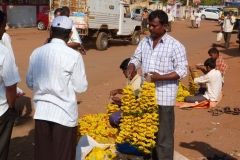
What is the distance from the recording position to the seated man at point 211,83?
7.88m

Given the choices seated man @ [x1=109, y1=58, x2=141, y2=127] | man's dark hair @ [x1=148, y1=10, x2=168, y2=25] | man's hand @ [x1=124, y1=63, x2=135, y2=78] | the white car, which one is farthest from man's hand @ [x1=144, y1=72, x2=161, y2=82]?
the white car

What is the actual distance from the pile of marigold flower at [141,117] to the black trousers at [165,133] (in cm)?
13

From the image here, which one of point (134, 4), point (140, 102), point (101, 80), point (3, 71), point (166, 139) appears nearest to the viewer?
point (3, 71)

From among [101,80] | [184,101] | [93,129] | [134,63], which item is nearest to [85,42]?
[101,80]

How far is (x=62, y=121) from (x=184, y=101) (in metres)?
5.35

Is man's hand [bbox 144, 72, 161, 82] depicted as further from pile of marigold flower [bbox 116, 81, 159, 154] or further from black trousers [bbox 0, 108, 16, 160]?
black trousers [bbox 0, 108, 16, 160]

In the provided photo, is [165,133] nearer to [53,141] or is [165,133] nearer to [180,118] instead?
[53,141]

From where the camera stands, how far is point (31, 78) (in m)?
3.53

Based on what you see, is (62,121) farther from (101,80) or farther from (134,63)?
(101,80)

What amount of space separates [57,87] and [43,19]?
2039 centimetres

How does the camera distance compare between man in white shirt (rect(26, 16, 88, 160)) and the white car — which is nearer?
man in white shirt (rect(26, 16, 88, 160))

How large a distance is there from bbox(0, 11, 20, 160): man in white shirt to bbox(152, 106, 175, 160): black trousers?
165 cm

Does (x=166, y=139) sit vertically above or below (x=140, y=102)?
below

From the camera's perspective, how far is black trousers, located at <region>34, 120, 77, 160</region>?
11.4 feet
